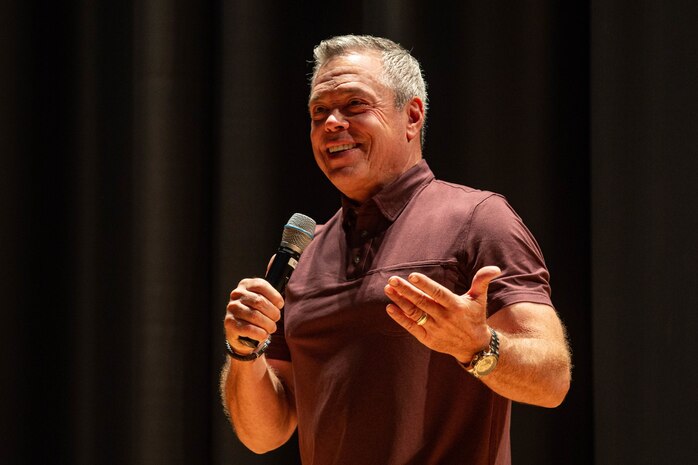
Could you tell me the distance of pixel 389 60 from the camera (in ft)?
5.66

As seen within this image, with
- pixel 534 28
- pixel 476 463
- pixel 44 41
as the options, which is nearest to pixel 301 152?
pixel 534 28

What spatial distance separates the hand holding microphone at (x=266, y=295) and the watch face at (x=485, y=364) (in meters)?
0.33

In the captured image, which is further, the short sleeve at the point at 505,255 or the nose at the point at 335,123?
the nose at the point at 335,123

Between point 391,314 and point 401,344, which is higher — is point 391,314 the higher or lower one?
the higher one

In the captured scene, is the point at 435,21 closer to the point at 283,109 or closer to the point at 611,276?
the point at 283,109

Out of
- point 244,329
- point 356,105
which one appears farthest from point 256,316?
point 356,105

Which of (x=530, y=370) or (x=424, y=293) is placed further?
→ (x=530, y=370)

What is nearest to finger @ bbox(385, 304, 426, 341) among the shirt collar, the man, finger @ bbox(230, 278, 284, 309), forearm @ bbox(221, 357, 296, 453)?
the man

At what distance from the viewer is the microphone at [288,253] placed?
1454 mm

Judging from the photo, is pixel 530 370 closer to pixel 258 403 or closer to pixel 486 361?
pixel 486 361

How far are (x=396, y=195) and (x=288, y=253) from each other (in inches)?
9.9

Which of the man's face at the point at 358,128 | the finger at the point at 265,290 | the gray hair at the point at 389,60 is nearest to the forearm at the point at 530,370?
the finger at the point at 265,290

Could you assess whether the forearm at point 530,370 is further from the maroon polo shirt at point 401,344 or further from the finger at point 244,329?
the finger at point 244,329

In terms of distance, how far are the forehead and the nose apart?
5cm
